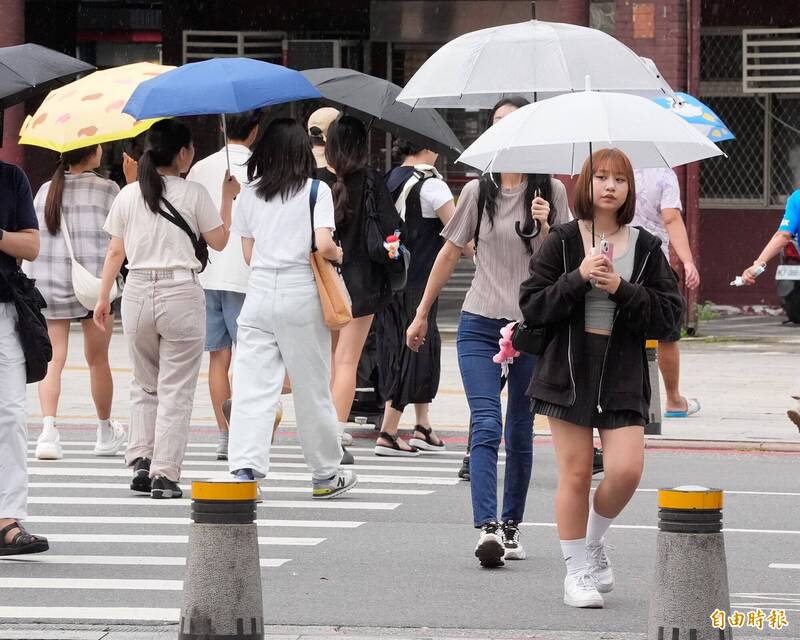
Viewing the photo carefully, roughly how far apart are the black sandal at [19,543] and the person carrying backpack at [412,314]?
3.79 meters

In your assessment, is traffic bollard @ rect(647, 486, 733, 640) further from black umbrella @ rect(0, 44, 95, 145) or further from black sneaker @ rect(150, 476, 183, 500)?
black sneaker @ rect(150, 476, 183, 500)

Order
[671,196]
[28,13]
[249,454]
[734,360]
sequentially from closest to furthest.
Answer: [249,454], [671,196], [734,360], [28,13]

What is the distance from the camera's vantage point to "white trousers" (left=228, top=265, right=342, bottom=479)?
8.48 metres

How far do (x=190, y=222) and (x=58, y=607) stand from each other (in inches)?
110

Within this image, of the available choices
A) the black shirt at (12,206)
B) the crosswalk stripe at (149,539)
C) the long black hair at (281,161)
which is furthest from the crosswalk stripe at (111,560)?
the long black hair at (281,161)

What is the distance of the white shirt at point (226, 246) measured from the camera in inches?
375

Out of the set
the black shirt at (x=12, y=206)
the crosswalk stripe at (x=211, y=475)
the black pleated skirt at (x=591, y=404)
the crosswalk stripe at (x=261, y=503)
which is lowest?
the crosswalk stripe at (x=211, y=475)

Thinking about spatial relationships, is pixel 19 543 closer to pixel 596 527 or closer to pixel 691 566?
pixel 596 527

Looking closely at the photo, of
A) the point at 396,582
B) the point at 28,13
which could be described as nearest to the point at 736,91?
the point at 28,13

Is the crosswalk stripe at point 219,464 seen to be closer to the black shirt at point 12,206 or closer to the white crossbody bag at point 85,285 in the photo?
the white crossbody bag at point 85,285

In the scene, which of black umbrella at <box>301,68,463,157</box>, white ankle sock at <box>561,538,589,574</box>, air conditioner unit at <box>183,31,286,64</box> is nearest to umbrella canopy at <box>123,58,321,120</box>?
black umbrella at <box>301,68,463,157</box>

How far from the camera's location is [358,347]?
35.1ft

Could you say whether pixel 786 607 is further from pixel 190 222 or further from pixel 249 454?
pixel 190 222

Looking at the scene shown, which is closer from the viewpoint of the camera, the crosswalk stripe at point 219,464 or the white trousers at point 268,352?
the white trousers at point 268,352
